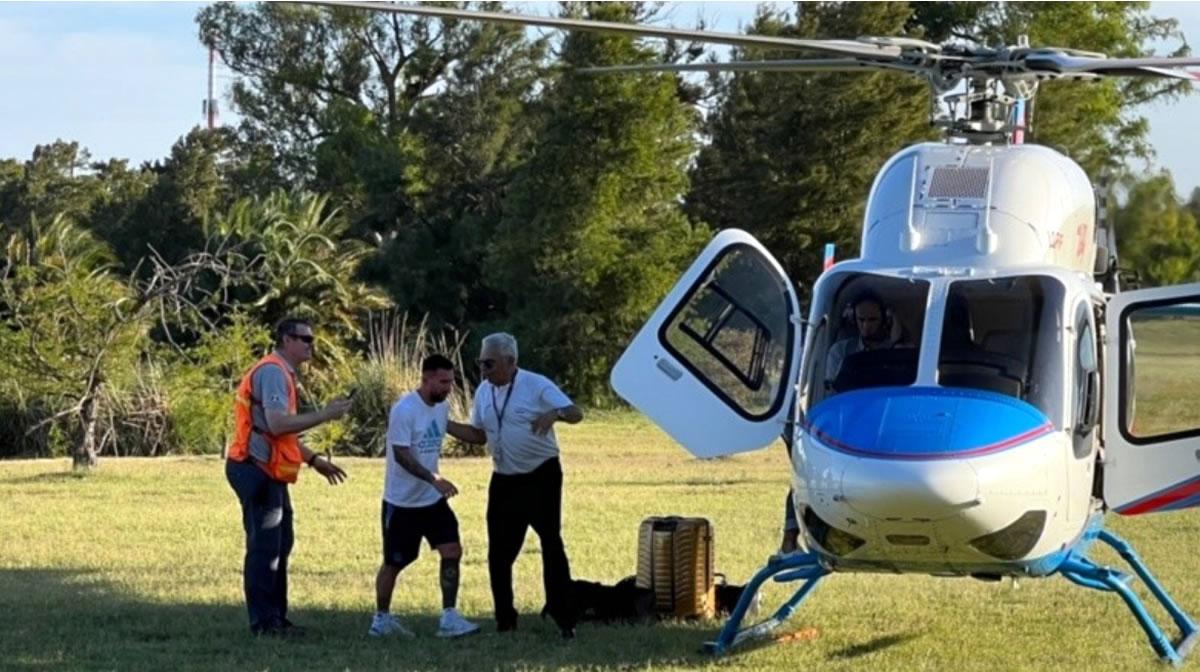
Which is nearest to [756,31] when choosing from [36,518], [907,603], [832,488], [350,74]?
[350,74]

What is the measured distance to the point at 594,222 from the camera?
3809 cm

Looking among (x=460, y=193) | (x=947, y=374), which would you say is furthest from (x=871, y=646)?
(x=460, y=193)

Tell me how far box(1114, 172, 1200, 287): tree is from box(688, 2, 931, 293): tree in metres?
22.1

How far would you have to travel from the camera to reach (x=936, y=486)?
311 inches

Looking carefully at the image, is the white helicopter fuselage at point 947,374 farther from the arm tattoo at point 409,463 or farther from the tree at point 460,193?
the tree at point 460,193

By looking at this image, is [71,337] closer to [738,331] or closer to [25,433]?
[25,433]

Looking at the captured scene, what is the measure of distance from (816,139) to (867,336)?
1202 inches

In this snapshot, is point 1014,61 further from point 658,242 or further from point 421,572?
point 658,242

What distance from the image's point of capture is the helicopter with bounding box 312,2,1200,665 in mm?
8180

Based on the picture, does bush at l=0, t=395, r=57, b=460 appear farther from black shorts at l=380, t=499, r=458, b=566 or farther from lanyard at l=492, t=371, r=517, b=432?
lanyard at l=492, t=371, r=517, b=432

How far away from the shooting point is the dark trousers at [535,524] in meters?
10.2

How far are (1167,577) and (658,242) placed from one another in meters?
26.0

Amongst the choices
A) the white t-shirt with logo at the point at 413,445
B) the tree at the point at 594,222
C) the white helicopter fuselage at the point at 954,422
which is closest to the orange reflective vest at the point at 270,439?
the white t-shirt with logo at the point at 413,445

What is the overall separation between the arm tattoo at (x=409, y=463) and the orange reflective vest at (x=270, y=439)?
55cm
